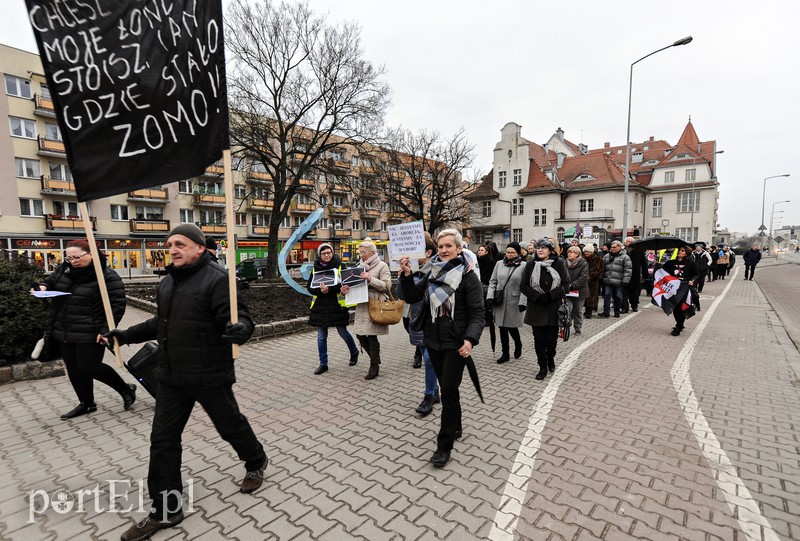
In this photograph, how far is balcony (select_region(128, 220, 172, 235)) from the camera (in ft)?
128

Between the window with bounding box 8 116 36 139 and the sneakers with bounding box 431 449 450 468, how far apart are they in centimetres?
4468

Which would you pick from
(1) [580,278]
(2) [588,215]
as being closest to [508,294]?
(1) [580,278]

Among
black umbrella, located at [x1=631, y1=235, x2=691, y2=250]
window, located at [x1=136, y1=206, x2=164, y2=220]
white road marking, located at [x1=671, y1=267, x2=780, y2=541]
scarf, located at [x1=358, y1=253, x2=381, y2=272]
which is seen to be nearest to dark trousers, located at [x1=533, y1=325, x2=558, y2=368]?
white road marking, located at [x1=671, y1=267, x2=780, y2=541]

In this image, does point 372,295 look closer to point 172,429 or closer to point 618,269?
point 172,429

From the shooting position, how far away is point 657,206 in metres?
52.7

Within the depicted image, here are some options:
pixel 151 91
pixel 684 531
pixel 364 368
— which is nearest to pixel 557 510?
pixel 684 531

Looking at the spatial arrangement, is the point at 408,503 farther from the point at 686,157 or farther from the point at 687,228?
the point at 686,157

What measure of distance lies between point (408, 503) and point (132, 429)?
10.4ft

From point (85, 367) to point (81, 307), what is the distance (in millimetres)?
659

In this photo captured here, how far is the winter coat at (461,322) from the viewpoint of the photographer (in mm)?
3438

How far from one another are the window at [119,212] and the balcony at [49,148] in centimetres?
603

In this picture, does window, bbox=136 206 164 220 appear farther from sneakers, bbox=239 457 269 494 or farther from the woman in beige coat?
sneakers, bbox=239 457 269 494

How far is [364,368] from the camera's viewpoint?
6.31 meters

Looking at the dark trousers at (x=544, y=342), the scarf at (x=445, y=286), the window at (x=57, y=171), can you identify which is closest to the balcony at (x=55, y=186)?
the window at (x=57, y=171)
